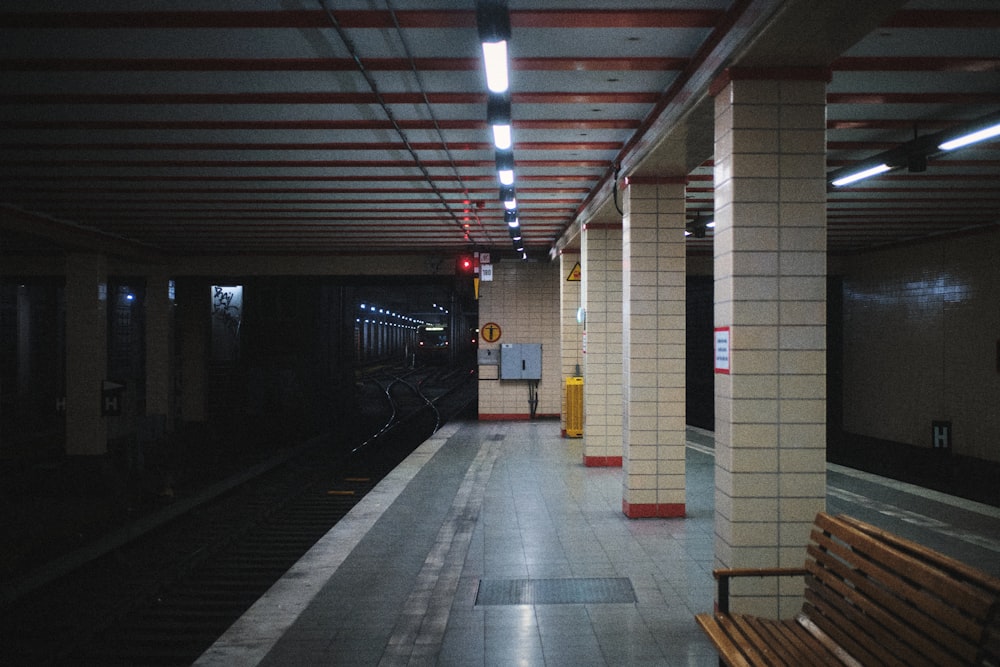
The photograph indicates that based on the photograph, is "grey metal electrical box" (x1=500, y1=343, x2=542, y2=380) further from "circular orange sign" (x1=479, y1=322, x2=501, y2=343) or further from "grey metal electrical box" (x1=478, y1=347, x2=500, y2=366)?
"circular orange sign" (x1=479, y1=322, x2=501, y2=343)

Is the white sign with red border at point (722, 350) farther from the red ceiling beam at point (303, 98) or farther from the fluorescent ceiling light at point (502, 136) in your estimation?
the fluorescent ceiling light at point (502, 136)

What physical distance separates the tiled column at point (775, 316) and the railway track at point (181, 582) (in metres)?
4.53

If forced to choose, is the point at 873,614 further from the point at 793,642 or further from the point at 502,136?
the point at 502,136

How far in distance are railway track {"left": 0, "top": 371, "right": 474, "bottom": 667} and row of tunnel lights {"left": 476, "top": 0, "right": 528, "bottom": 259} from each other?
16.7 feet

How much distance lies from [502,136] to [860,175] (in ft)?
14.4

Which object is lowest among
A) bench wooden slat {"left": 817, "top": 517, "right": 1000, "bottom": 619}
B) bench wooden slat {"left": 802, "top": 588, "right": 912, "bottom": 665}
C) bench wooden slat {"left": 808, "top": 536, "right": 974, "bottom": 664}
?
bench wooden slat {"left": 802, "top": 588, "right": 912, "bottom": 665}

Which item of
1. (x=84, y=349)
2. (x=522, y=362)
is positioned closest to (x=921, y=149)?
(x=522, y=362)

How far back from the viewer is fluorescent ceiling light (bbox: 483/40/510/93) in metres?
5.07

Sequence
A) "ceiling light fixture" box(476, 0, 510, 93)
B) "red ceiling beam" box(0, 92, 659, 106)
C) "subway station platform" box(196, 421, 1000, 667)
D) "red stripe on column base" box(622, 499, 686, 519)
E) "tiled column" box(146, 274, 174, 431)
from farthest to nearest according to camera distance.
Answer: "tiled column" box(146, 274, 174, 431) < "red stripe on column base" box(622, 499, 686, 519) < "red ceiling beam" box(0, 92, 659, 106) < "subway station platform" box(196, 421, 1000, 667) < "ceiling light fixture" box(476, 0, 510, 93)

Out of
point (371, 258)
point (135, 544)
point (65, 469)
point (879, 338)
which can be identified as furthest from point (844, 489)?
point (65, 469)

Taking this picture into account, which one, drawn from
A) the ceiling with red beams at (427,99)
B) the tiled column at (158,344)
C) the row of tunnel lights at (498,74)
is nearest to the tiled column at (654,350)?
the ceiling with red beams at (427,99)

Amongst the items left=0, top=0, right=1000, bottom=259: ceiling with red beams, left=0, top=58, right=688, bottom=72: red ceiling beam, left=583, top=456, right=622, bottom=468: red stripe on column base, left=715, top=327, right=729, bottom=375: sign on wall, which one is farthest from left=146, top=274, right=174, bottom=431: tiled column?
left=715, top=327, right=729, bottom=375: sign on wall

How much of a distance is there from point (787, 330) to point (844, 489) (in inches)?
240

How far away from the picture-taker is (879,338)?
17062mm
